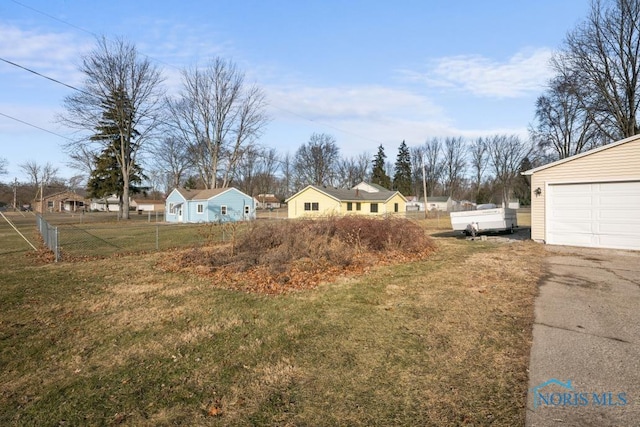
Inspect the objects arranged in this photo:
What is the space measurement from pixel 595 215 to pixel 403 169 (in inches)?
2823

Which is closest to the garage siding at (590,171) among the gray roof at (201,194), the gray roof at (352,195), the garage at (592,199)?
the garage at (592,199)

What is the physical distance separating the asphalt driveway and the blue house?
3068 centimetres

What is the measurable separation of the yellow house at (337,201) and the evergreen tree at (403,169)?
3717 centimetres

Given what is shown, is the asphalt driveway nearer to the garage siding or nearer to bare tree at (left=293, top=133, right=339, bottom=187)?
the garage siding

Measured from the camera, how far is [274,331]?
→ 4.79m

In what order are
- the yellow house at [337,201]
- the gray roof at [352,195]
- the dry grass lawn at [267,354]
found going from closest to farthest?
1. the dry grass lawn at [267,354]
2. the yellow house at [337,201]
3. the gray roof at [352,195]

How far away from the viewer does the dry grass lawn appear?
2939 mm

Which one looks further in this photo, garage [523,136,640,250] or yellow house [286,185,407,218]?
yellow house [286,185,407,218]

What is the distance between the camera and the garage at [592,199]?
11156 millimetres

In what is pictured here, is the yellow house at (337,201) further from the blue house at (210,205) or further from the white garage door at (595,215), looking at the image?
the white garage door at (595,215)

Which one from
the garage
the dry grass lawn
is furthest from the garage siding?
the dry grass lawn

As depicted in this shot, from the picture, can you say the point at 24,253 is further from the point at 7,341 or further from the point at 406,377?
the point at 406,377

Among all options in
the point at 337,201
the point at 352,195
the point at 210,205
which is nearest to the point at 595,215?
the point at 337,201

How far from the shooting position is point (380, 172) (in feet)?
255
